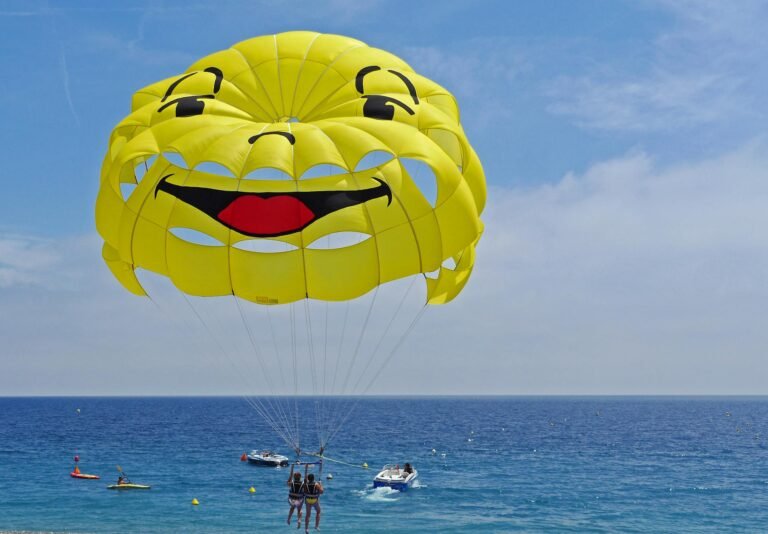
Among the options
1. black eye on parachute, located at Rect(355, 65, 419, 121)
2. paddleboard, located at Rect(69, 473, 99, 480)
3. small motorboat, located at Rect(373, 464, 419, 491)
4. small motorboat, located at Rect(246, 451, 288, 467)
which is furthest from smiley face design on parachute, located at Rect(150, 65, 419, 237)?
small motorboat, located at Rect(246, 451, 288, 467)

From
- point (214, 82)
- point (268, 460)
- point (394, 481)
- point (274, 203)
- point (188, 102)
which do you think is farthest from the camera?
point (268, 460)

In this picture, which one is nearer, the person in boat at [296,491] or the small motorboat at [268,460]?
the person in boat at [296,491]

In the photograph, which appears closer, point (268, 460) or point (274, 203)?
point (274, 203)

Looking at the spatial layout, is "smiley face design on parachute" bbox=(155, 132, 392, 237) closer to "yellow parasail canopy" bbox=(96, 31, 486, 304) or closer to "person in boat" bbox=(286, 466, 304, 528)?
"yellow parasail canopy" bbox=(96, 31, 486, 304)

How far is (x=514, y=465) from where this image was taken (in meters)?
60.3

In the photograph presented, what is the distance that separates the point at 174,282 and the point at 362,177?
4417 mm

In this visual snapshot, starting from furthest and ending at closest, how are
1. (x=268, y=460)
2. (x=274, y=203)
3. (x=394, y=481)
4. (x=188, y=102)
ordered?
(x=268, y=460) < (x=394, y=481) < (x=188, y=102) < (x=274, y=203)

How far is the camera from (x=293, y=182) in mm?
15562

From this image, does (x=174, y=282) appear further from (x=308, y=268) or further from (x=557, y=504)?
(x=557, y=504)

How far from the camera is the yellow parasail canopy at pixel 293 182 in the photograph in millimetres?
14742

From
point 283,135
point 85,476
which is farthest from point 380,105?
point 85,476

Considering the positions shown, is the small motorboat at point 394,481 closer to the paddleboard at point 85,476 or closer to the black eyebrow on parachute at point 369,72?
the paddleboard at point 85,476

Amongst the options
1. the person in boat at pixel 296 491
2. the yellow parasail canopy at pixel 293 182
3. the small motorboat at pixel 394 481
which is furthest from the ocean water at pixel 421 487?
the yellow parasail canopy at pixel 293 182

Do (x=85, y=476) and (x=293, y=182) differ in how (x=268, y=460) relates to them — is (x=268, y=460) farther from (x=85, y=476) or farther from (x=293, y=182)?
(x=293, y=182)
